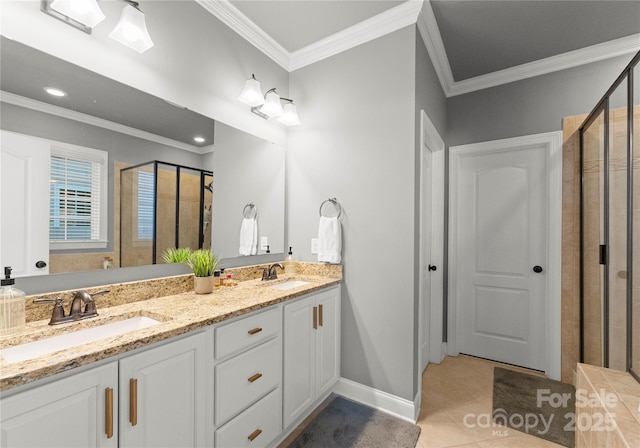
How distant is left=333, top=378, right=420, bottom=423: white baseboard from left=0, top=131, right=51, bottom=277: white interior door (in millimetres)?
1970

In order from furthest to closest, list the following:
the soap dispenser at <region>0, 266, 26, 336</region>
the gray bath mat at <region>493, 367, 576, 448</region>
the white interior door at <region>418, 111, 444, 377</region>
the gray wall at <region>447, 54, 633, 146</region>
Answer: the white interior door at <region>418, 111, 444, 377</region>
the gray wall at <region>447, 54, 633, 146</region>
the gray bath mat at <region>493, 367, 576, 448</region>
the soap dispenser at <region>0, 266, 26, 336</region>

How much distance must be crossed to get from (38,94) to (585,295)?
363cm

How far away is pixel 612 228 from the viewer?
1918 millimetres

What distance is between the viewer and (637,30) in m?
2.20

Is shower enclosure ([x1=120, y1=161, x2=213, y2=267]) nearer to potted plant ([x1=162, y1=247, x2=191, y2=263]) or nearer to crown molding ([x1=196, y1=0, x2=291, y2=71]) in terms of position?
potted plant ([x1=162, y1=247, x2=191, y2=263])

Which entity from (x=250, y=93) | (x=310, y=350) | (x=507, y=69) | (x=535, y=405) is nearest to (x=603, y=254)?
(x=535, y=405)

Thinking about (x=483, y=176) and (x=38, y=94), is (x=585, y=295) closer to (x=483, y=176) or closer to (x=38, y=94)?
(x=483, y=176)

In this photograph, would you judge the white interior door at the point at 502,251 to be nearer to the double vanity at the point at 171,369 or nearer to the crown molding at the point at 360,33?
the crown molding at the point at 360,33

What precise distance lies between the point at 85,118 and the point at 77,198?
15.3 inches

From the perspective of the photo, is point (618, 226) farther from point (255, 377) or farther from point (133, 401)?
point (133, 401)

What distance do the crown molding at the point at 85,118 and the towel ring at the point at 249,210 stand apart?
547mm

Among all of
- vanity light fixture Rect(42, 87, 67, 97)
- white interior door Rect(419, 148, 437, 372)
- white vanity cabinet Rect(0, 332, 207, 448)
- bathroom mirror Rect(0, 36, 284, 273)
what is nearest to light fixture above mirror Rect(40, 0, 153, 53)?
bathroom mirror Rect(0, 36, 284, 273)

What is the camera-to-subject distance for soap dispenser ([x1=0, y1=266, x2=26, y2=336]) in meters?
1.09

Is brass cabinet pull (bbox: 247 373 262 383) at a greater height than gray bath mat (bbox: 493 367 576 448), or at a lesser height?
greater
